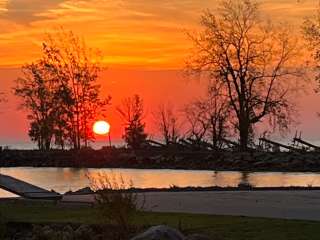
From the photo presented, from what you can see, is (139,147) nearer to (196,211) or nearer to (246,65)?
(246,65)

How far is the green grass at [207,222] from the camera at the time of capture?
41.2 ft

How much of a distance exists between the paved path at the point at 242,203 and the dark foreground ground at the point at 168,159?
20.4m

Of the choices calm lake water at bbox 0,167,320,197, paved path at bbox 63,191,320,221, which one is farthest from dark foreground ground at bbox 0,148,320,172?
paved path at bbox 63,191,320,221

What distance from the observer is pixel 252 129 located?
54062mm

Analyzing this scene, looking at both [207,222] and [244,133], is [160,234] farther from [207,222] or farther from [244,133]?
[244,133]

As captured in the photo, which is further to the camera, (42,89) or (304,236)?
(42,89)

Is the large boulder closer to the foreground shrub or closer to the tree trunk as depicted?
the foreground shrub

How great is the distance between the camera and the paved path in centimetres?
1588

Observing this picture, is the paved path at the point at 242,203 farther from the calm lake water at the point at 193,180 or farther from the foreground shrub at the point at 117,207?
the calm lake water at the point at 193,180

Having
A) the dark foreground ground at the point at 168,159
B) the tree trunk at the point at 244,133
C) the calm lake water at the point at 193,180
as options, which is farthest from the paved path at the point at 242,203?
the tree trunk at the point at 244,133

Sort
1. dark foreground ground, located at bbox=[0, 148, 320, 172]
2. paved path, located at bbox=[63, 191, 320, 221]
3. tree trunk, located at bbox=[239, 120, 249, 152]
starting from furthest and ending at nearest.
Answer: tree trunk, located at bbox=[239, 120, 249, 152] → dark foreground ground, located at bbox=[0, 148, 320, 172] → paved path, located at bbox=[63, 191, 320, 221]

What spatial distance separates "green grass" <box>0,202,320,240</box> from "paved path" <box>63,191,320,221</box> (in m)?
1.09

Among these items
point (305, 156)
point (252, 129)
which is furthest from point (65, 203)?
point (252, 129)

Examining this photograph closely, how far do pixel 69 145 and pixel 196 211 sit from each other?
158 feet
